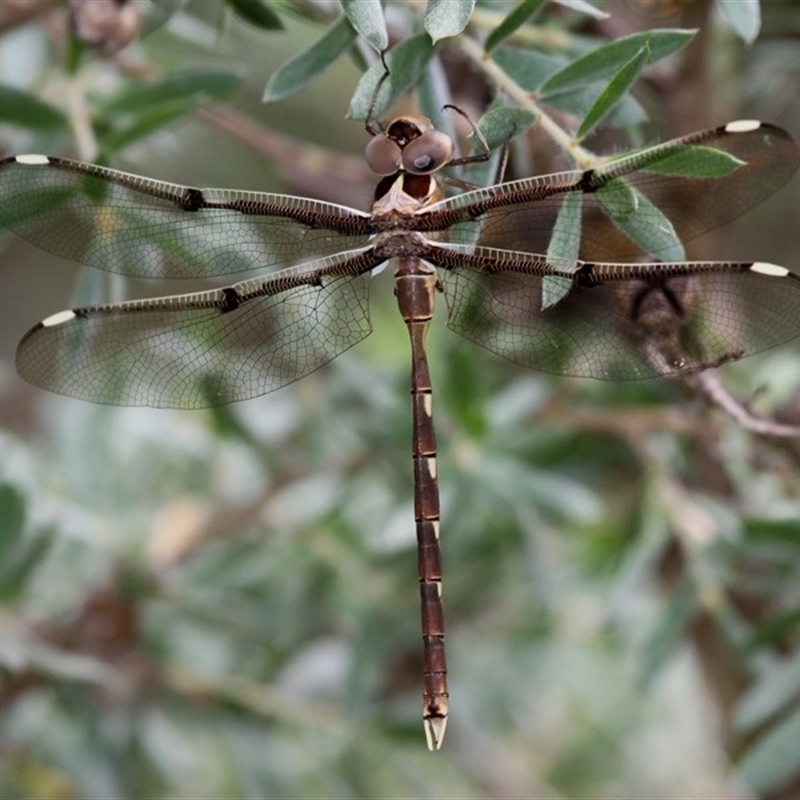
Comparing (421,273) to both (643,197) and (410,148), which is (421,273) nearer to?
(410,148)

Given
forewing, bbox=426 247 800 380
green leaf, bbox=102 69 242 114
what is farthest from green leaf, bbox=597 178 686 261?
green leaf, bbox=102 69 242 114

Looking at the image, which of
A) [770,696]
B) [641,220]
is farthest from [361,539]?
[641,220]

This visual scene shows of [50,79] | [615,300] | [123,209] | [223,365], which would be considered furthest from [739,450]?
[50,79]

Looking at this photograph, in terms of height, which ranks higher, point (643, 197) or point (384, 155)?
point (384, 155)

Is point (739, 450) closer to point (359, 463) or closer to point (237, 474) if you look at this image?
point (359, 463)

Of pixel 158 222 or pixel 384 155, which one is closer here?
pixel 384 155

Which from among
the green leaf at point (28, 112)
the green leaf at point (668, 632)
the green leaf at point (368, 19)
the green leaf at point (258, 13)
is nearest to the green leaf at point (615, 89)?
the green leaf at point (368, 19)

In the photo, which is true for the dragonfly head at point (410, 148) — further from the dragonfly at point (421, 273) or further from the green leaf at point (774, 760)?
the green leaf at point (774, 760)
